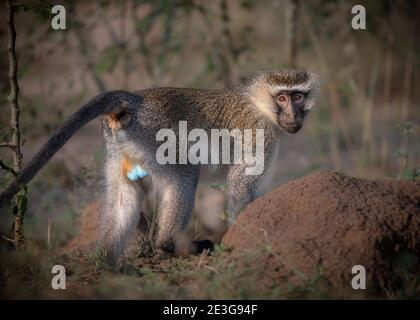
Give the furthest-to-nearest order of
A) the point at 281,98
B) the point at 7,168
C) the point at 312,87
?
the point at 312,87 → the point at 281,98 → the point at 7,168

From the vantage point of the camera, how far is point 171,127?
5.13 meters

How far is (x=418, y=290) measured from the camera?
4055 mm

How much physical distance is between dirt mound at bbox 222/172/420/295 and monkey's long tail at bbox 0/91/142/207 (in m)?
1.22

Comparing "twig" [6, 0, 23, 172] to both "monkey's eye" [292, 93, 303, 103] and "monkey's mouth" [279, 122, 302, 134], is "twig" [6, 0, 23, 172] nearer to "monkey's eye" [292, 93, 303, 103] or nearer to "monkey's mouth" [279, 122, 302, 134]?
"monkey's mouth" [279, 122, 302, 134]

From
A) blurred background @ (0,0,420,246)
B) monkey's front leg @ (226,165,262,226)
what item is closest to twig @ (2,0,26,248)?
blurred background @ (0,0,420,246)

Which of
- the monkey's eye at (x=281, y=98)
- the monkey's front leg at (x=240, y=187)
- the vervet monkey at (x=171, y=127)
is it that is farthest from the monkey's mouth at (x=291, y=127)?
the monkey's front leg at (x=240, y=187)

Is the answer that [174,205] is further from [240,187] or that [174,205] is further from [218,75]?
[218,75]

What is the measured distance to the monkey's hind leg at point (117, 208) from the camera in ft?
16.8

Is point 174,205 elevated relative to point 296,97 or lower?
lower

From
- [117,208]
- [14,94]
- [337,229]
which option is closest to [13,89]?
[14,94]

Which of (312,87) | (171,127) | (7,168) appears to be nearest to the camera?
Result: (7,168)

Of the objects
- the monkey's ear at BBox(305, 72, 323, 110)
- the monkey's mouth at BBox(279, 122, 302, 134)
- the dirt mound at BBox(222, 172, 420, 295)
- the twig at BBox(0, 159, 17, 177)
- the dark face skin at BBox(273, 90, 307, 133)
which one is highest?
the monkey's ear at BBox(305, 72, 323, 110)

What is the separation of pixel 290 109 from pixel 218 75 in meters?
3.55

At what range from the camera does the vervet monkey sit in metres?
4.98
